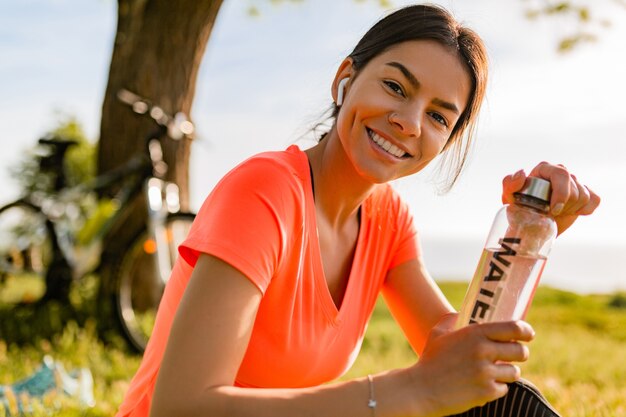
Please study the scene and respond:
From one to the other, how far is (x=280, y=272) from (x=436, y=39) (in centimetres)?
69

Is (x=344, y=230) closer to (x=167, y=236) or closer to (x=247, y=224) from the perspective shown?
(x=247, y=224)

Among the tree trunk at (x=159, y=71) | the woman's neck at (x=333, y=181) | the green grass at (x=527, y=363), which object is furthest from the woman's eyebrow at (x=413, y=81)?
the tree trunk at (x=159, y=71)

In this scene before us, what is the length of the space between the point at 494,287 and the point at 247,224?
0.53 meters

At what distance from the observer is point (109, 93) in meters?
5.89

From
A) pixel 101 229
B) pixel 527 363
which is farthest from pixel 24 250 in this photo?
pixel 527 363

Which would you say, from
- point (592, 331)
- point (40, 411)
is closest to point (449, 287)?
point (592, 331)

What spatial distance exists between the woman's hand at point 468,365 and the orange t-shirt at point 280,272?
0.39m

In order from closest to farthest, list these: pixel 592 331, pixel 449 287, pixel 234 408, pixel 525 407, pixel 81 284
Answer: pixel 234 408, pixel 525 407, pixel 81 284, pixel 592 331, pixel 449 287

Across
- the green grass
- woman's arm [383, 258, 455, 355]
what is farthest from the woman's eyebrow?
the green grass

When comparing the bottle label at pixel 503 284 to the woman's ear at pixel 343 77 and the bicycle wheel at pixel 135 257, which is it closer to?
the woman's ear at pixel 343 77

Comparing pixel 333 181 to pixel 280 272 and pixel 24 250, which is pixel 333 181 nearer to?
pixel 280 272

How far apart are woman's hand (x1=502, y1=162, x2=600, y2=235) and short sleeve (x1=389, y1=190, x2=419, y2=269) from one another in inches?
19.9

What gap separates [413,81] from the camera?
1829mm

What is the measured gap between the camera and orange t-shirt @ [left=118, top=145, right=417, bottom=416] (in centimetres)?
160
